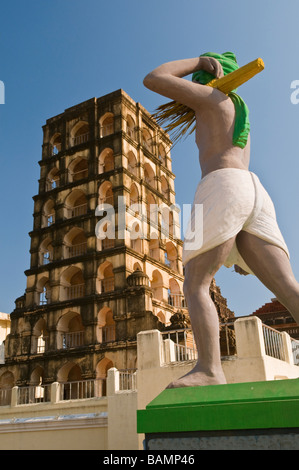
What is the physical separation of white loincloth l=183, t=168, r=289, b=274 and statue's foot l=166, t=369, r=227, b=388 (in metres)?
0.83

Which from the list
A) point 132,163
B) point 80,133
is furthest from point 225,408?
point 80,133

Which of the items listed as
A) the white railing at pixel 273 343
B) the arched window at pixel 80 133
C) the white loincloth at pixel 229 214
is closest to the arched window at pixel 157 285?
the arched window at pixel 80 133

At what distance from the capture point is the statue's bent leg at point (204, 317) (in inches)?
123

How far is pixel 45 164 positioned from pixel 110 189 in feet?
16.2

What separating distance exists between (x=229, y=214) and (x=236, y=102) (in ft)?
3.70

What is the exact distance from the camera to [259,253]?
3385mm

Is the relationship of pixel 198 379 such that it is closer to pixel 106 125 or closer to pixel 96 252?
pixel 96 252

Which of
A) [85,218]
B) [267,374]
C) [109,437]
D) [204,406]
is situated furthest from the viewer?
[85,218]

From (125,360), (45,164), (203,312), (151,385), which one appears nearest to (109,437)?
(151,385)

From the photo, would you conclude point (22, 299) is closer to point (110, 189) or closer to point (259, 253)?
point (110, 189)

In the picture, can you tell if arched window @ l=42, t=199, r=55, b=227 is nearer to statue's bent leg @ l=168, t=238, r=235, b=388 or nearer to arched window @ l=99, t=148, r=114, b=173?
arched window @ l=99, t=148, r=114, b=173

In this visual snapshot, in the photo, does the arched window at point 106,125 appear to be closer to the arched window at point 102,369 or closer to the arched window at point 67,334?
the arched window at point 67,334

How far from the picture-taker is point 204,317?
3230 mm

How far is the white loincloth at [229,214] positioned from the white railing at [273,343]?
696cm
